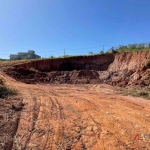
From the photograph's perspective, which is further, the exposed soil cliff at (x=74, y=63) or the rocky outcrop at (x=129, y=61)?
the exposed soil cliff at (x=74, y=63)

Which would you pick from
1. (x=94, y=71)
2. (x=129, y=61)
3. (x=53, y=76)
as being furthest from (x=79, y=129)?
(x=129, y=61)

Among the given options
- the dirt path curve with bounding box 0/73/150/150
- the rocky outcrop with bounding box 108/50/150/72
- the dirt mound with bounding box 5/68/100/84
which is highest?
the rocky outcrop with bounding box 108/50/150/72

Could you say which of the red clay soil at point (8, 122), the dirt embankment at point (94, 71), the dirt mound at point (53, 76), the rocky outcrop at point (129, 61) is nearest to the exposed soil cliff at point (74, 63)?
the dirt embankment at point (94, 71)

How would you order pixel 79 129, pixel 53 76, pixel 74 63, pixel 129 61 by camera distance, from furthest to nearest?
pixel 74 63 → pixel 129 61 → pixel 53 76 → pixel 79 129

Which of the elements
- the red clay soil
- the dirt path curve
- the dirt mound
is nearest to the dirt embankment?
the dirt mound

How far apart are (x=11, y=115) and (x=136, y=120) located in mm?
4175

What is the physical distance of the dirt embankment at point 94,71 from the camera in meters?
17.4

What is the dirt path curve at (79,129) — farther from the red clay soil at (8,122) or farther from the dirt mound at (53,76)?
the dirt mound at (53,76)

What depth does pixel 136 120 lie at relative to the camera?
5.75 metres

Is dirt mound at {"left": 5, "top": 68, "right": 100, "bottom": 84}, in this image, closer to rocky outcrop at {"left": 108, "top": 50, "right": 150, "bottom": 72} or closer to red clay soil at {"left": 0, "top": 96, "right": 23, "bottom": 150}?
rocky outcrop at {"left": 108, "top": 50, "right": 150, "bottom": 72}

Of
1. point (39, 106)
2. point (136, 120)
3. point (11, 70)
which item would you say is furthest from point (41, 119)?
point (11, 70)

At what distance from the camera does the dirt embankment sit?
17391 mm

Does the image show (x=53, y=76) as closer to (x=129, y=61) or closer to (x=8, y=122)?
(x=129, y=61)

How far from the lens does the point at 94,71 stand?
22.8 meters
